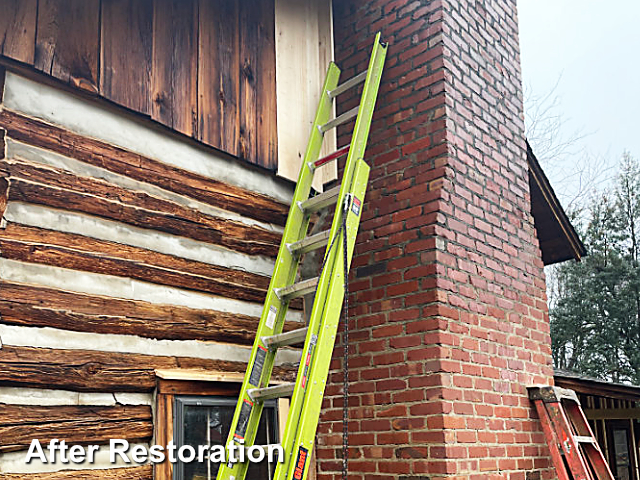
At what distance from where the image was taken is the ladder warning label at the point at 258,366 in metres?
3.16

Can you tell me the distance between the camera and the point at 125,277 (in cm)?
311

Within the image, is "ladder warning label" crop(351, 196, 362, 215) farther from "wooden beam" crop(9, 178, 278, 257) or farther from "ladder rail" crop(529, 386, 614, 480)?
"ladder rail" crop(529, 386, 614, 480)

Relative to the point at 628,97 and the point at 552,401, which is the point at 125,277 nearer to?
the point at 552,401

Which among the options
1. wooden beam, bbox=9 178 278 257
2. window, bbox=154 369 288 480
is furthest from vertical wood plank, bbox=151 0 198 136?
window, bbox=154 369 288 480

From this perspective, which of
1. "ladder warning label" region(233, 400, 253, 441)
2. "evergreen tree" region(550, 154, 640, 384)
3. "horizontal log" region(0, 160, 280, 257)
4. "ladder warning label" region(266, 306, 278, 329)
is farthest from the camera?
"evergreen tree" region(550, 154, 640, 384)

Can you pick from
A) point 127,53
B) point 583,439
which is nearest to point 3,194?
point 127,53

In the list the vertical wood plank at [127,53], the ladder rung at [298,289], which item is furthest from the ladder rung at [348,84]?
the ladder rung at [298,289]

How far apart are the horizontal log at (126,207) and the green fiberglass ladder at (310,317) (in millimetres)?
330

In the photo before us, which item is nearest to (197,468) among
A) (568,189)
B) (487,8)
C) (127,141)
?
(127,141)

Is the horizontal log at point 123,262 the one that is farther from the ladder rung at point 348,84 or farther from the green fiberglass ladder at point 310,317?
the ladder rung at point 348,84

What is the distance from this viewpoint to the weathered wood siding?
294 cm

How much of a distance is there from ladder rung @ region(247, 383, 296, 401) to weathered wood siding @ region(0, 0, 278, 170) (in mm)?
1363

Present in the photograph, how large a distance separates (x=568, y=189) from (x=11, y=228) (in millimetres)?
17317

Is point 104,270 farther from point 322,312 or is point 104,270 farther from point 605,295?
point 605,295
